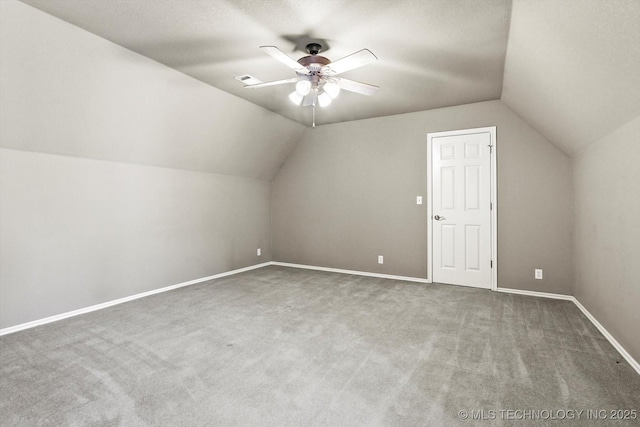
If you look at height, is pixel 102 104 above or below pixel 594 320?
above

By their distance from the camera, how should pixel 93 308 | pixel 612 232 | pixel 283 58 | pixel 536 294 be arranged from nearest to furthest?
1. pixel 283 58
2. pixel 612 232
3. pixel 93 308
4. pixel 536 294

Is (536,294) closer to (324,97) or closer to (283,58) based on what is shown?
(324,97)

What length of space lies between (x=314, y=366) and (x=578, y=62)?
9.29ft

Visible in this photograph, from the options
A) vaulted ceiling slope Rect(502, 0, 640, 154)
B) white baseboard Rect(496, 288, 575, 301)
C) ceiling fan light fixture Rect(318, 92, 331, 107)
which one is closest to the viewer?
vaulted ceiling slope Rect(502, 0, 640, 154)

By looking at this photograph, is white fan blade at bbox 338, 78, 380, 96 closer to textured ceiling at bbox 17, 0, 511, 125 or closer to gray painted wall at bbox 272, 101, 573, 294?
textured ceiling at bbox 17, 0, 511, 125

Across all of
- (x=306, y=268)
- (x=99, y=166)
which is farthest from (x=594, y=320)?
(x=99, y=166)

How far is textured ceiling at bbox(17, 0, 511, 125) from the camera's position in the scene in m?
2.18

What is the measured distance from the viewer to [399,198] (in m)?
4.84

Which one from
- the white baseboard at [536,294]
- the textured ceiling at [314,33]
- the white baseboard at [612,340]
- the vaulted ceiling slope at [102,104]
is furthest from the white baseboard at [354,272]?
the textured ceiling at [314,33]

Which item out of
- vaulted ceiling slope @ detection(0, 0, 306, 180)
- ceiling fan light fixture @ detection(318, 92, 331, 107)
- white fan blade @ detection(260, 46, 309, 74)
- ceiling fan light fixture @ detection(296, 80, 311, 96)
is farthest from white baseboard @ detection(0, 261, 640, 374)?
white fan blade @ detection(260, 46, 309, 74)

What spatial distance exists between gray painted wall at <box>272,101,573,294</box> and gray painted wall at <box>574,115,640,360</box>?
40 cm

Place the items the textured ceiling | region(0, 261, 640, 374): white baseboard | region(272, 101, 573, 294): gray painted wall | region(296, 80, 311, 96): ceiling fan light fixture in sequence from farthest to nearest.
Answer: region(272, 101, 573, 294): gray painted wall, region(296, 80, 311, 96): ceiling fan light fixture, region(0, 261, 640, 374): white baseboard, the textured ceiling

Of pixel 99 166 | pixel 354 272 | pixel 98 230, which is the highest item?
pixel 99 166

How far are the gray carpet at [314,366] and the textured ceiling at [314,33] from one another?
2533 millimetres
